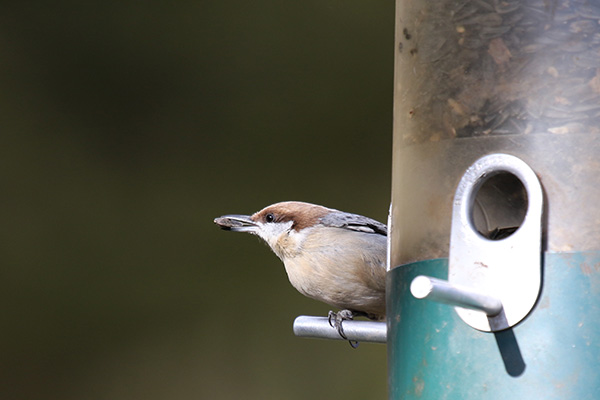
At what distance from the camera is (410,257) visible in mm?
2105

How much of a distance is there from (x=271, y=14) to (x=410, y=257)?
14.0ft

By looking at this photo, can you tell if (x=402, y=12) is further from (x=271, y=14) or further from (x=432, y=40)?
(x=271, y=14)

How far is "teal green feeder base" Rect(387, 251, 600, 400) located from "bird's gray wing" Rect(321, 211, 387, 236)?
1.77 metres

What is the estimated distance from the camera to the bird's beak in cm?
381

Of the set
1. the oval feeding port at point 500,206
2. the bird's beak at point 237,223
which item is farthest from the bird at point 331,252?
the oval feeding port at point 500,206

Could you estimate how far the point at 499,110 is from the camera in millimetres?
2010

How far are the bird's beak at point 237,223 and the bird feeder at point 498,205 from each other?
1613mm

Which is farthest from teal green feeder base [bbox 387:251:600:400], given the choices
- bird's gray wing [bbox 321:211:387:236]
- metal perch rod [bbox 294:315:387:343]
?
bird's gray wing [bbox 321:211:387:236]

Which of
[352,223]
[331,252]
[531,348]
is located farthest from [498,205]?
[352,223]

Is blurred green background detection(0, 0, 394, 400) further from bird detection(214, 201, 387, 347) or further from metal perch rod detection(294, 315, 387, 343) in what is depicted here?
metal perch rod detection(294, 315, 387, 343)

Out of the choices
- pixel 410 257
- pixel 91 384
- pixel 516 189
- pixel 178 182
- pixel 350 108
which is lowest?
pixel 91 384

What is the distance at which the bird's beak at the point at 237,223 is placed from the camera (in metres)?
3.81

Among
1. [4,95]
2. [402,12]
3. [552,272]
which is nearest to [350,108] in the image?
[4,95]

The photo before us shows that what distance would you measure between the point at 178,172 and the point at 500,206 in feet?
14.2
